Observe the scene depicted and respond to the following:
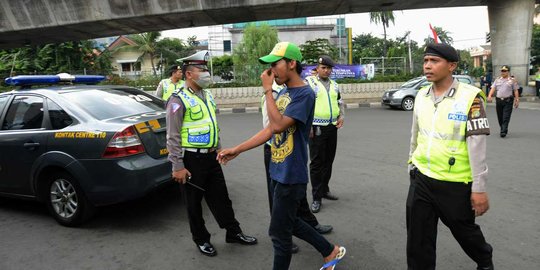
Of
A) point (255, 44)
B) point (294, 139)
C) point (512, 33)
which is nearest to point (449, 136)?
point (294, 139)

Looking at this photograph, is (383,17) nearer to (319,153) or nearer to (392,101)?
(392,101)

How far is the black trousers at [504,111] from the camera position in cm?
851

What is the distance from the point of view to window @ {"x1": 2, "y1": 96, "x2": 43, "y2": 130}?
417cm

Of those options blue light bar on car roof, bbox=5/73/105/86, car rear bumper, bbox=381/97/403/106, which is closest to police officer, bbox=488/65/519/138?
car rear bumper, bbox=381/97/403/106

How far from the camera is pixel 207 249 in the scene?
11.0 feet

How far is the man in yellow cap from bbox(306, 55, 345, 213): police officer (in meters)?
1.70

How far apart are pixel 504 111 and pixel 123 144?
325 inches

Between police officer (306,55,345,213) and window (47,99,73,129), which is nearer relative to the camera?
window (47,99,73,129)

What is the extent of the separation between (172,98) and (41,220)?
238 centimetres

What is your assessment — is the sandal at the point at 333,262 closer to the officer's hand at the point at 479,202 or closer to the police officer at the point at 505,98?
the officer's hand at the point at 479,202

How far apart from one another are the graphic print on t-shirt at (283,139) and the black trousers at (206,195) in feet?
3.11

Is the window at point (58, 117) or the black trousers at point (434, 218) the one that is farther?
the window at point (58, 117)

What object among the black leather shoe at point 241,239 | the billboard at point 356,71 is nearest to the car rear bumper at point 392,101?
the billboard at point 356,71

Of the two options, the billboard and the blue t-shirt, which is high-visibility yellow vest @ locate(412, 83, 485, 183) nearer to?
the blue t-shirt
